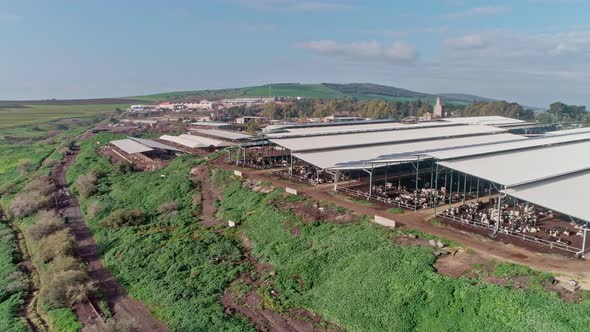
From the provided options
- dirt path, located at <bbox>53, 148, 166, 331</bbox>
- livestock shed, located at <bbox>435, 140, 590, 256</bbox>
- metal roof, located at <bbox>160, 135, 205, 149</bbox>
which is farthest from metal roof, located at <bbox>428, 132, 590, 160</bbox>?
metal roof, located at <bbox>160, 135, 205, 149</bbox>

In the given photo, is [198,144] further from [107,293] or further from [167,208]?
[107,293]

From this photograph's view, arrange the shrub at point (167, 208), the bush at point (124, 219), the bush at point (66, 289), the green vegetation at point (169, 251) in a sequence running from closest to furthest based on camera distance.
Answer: the green vegetation at point (169, 251), the bush at point (66, 289), the bush at point (124, 219), the shrub at point (167, 208)

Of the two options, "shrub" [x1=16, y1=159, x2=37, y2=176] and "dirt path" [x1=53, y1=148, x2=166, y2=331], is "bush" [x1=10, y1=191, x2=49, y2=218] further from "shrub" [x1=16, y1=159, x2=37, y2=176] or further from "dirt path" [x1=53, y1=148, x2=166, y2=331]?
"shrub" [x1=16, y1=159, x2=37, y2=176]

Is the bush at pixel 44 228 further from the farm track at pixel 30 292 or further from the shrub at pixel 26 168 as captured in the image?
the shrub at pixel 26 168

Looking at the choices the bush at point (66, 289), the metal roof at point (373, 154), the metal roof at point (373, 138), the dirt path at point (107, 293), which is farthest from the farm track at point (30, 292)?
the metal roof at point (373, 138)

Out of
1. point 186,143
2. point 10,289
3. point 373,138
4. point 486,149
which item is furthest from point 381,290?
point 186,143
